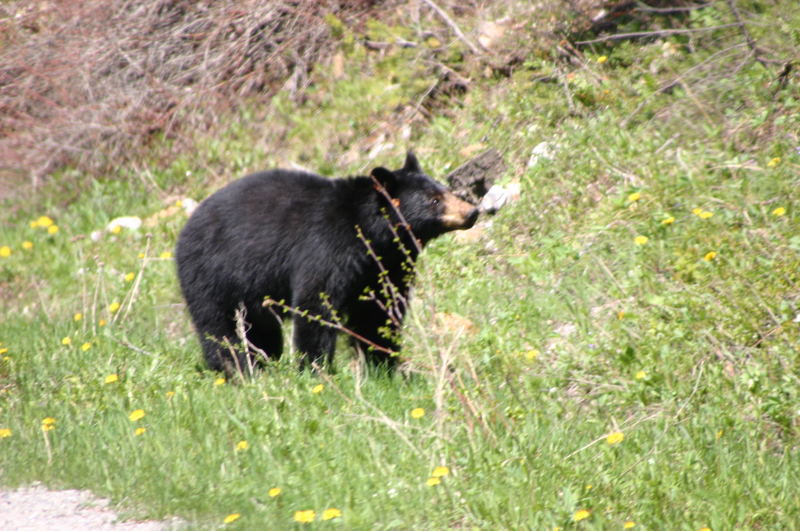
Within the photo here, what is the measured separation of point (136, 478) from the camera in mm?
4863

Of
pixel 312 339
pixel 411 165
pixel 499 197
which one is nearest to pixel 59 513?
pixel 312 339

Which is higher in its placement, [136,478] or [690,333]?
[136,478]

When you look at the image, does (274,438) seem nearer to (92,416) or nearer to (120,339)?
(92,416)

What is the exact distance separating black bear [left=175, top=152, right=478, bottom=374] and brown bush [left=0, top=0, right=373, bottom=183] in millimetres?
4551

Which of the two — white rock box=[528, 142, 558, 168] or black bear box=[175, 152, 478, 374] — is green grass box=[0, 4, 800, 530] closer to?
white rock box=[528, 142, 558, 168]

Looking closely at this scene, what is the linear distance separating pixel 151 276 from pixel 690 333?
515 cm

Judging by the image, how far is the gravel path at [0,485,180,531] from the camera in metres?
4.49

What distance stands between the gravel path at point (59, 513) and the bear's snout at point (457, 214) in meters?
3.04

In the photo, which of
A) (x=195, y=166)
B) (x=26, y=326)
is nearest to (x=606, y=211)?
(x=26, y=326)

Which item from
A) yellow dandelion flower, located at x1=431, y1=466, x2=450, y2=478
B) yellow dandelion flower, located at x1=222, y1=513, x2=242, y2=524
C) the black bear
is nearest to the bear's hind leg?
the black bear

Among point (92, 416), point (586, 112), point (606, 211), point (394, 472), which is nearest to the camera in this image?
point (394, 472)

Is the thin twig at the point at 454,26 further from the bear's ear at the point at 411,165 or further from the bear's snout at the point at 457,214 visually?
the bear's snout at the point at 457,214

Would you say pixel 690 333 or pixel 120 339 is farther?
pixel 120 339

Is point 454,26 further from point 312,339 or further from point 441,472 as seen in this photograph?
point 441,472
